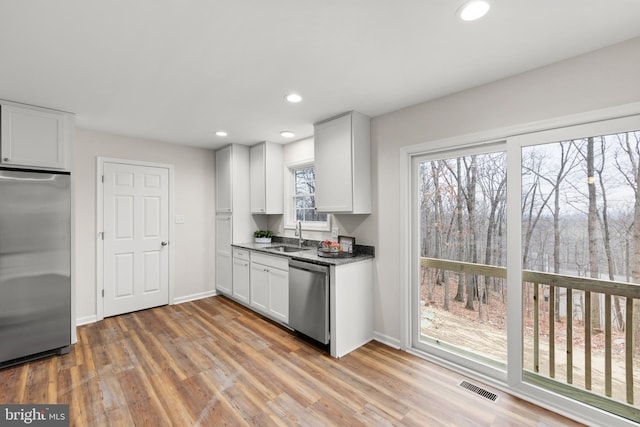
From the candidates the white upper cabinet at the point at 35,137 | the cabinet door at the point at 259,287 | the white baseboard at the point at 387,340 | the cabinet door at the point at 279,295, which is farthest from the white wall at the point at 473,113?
the white upper cabinet at the point at 35,137

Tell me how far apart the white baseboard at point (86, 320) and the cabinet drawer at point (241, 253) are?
184 cm

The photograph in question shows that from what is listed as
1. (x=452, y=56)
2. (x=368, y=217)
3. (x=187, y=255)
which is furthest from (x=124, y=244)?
(x=452, y=56)

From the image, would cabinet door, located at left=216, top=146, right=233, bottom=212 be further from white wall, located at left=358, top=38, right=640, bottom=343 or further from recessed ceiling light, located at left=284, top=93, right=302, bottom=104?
white wall, located at left=358, top=38, right=640, bottom=343

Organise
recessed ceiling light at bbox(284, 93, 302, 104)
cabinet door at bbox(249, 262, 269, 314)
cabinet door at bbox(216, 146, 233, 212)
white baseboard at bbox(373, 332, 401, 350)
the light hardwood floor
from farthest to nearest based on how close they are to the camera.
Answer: cabinet door at bbox(216, 146, 233, 212) < cabinet door at bbox(249, 262, 269, 314) < white baseboard at bbox(373, 332, 401, 350) < recessed ceiling light at bbox(284, 93, 302, 104) < the light hardwood floor

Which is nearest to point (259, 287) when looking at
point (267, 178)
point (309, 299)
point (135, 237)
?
point (309, 299)

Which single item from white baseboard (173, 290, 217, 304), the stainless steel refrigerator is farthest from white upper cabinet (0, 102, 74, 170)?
white baseboard (173, 290, 217, 304)

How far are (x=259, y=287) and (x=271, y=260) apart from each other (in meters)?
0.48

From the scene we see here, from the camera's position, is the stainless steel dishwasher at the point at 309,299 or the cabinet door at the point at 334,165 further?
the cabinet door at the point at 334,165

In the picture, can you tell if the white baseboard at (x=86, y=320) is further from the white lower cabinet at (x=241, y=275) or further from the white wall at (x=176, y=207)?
the white lower cabinet at (x=241, y=275)

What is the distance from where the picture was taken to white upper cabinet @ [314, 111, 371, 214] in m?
3.00

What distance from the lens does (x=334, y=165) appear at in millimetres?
3143

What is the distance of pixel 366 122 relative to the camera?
3.15 meters

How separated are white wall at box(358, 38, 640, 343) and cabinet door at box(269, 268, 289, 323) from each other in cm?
103

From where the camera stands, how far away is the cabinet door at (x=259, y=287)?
12.1ft
